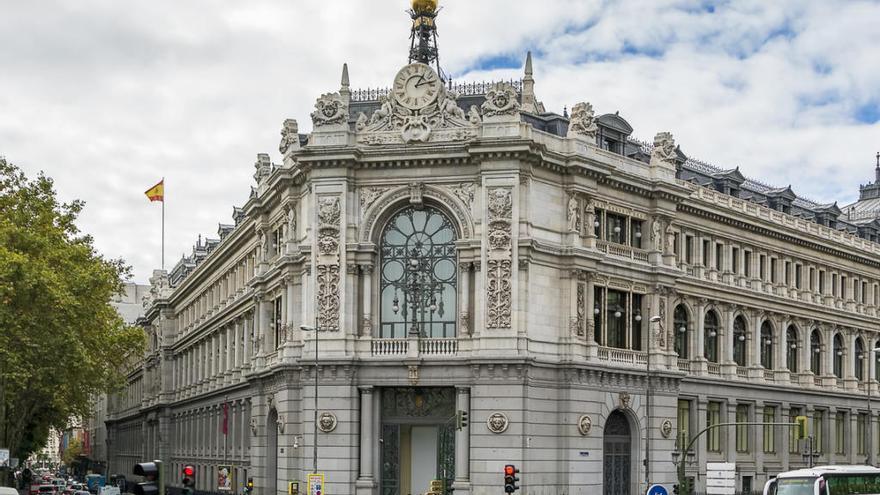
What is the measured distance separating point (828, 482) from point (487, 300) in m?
18.7

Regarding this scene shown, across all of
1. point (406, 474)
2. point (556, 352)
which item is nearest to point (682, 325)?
point (556, 352)

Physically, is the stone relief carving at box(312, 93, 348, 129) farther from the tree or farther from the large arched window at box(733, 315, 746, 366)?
the large arched window at box(733, 315, 746, 366)

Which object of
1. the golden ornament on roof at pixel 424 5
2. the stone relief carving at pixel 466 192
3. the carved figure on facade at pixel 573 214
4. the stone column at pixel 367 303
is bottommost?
the stone column at pixel 367 303

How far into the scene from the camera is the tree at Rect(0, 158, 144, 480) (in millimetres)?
71375

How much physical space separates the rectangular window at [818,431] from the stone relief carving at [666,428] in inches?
798

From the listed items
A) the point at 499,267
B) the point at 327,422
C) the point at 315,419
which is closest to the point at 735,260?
the point at 499,267

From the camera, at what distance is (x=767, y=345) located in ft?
291

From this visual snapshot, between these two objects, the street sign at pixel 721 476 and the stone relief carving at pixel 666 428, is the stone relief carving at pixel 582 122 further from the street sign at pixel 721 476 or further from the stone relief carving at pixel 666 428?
the street sign at pixel 721 476

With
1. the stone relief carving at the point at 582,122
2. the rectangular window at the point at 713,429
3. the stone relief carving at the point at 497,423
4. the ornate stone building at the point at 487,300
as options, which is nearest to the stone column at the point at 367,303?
the ornate stone building at the point at 487,300

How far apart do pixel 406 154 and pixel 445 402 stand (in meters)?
12.2

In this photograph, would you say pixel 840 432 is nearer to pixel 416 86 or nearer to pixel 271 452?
pixel 271 452

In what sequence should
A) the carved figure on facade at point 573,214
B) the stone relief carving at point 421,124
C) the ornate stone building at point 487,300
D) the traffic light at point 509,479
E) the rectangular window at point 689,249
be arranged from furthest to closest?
the rectangular window at point 689,249, the carved figure on facade at point 573,214, the stone relief carving at point 421,124, the ornate stone building at point 487,300, the traffic light at point 509,479

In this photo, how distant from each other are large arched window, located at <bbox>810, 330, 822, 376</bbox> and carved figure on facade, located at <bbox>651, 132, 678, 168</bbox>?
22.5m

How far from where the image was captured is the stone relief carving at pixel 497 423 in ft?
215
